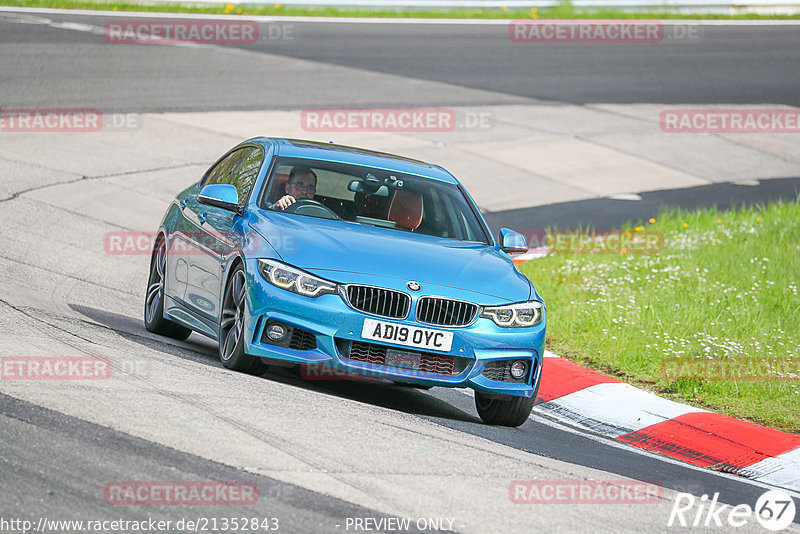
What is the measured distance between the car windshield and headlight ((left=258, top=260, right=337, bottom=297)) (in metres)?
1.08

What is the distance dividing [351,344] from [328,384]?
A: 1.00 m

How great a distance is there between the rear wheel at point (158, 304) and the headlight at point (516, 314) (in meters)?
2.90

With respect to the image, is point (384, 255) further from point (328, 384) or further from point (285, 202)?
point (285, 202)

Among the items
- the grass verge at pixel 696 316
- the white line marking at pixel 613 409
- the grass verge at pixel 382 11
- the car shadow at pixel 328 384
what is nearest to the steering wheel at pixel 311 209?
the car shadow at pixel 328 384

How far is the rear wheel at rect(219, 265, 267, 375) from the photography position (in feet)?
24.9

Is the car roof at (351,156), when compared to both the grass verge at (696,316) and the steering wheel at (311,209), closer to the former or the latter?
the steering wheel at (311,209)

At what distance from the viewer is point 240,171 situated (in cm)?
925

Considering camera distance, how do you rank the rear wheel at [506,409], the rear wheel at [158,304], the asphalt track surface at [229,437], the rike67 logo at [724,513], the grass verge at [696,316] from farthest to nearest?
1. the grass verge at [696,316]
2. the rear wheel at [158,304]
3. the rear wheel at [506,409]
4. the rike67 logo at [724,513]
5. the asphalt track surface at [229,437]

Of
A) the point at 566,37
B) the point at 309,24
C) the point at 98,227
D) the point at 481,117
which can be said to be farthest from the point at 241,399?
the point at 566,37

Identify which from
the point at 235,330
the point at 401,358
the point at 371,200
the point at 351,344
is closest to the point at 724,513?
the point at 401,358

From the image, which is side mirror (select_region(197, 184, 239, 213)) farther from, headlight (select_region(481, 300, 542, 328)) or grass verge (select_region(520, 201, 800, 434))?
grass verge (select_region(520, 201, 800, 434))

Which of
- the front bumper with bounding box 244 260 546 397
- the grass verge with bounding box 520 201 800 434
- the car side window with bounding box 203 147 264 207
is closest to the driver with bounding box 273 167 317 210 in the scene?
the car side window with bounding box 203 147 264 207

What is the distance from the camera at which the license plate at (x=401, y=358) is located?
7289mm

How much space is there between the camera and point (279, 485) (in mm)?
5496
